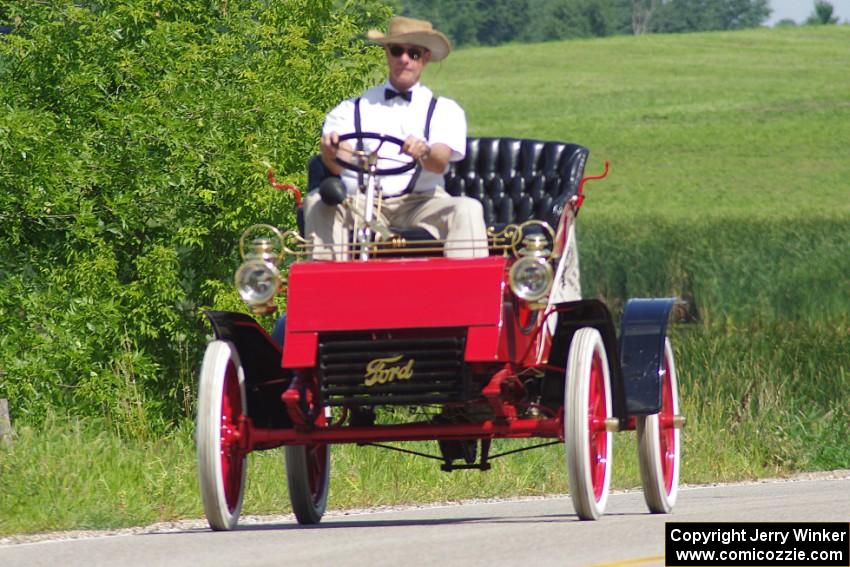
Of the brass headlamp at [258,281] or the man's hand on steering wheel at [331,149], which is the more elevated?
the man's hand on steering wheel at [331,149]

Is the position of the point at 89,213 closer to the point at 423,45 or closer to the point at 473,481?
the point at 473,481

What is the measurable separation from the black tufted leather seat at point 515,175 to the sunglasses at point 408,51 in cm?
149

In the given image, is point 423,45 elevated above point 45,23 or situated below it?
below

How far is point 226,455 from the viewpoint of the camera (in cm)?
927

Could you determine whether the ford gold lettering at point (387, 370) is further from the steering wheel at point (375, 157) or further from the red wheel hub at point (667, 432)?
the red wheel hub at point (667, 432)

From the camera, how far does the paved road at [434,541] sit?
304 inches

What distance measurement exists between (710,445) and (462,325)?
21.4 feet

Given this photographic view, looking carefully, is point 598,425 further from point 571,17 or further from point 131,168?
point 571,17

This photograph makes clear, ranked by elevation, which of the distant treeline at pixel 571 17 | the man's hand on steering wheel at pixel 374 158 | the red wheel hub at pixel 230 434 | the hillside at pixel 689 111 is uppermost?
the distant treeline at pixel 571 17

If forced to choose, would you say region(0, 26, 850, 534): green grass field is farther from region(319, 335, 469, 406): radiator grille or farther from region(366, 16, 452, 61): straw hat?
region(366, 16, 452, 61): straw hat

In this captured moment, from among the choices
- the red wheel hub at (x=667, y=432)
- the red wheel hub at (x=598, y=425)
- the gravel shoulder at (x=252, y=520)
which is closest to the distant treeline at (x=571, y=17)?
the gravel shoulder at (x=252, y=520)

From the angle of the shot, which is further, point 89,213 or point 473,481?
point 89,213

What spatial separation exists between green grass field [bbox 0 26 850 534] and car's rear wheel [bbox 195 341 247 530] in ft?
3.79

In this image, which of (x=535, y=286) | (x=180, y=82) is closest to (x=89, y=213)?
(x=180, y=82)
